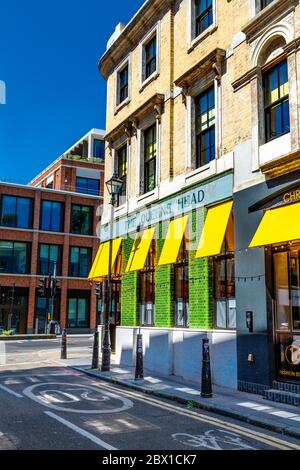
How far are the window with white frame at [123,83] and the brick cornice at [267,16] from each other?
856 cm

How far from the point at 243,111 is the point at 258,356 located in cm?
599

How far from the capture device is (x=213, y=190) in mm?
12945

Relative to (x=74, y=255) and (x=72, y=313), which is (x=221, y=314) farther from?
(x=74, y=255)

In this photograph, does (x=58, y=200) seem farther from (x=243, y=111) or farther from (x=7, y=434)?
(x=7, y=434)

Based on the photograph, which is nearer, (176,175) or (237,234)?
(237,234)

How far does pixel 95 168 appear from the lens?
54250mm

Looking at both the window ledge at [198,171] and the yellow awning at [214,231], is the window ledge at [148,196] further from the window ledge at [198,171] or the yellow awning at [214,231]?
the yellow awning at [214,231]

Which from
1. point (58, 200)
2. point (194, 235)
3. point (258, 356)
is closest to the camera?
point (258, 356)

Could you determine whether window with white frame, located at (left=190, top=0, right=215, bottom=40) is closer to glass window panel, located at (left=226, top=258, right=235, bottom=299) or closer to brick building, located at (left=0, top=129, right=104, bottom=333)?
glass window panel, located at (left=226, top=258, right=235, bottom=299)

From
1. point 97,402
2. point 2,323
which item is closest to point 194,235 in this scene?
point 97,402

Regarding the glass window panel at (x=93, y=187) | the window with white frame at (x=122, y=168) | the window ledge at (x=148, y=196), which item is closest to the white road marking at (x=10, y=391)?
the window ledge at (x=148, y=196)

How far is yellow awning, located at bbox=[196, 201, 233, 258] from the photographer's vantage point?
39.0 feet

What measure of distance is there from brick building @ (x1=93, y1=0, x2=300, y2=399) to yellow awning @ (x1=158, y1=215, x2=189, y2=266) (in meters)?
0.05

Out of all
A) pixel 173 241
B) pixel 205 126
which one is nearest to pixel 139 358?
pixel 173 241
